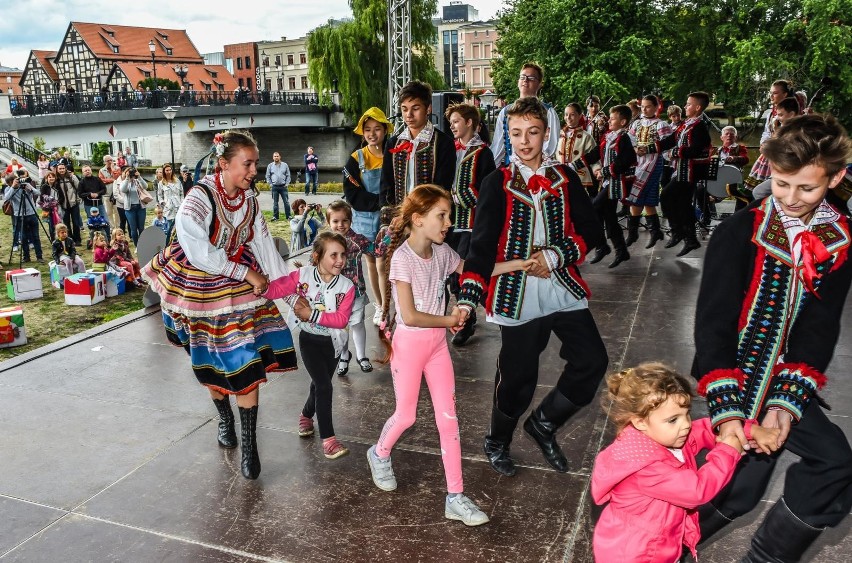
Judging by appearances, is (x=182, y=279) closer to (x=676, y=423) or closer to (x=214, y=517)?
(x=214, y=517)

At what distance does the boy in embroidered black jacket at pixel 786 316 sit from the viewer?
7.84ft

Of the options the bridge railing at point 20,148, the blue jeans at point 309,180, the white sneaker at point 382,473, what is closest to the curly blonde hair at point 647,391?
the white sneaker at point 382,473

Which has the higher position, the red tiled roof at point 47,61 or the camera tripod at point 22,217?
the red tiled roof at point 47,61

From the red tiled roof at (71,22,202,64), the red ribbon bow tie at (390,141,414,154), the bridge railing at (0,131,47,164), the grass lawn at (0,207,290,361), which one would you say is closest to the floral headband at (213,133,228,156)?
the red ribbon bow tie at (390,141,414,154)

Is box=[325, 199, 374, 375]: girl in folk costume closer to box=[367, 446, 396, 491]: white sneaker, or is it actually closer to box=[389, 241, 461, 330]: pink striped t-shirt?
box=[367, 446, 396, 491]: white sneaker

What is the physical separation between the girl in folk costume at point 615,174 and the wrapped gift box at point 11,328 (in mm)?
6373

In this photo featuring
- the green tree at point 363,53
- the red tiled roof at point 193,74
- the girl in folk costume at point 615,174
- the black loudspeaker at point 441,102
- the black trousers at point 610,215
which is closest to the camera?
the girl in folk costume at point 615,174

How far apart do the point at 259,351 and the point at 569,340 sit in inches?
66.2

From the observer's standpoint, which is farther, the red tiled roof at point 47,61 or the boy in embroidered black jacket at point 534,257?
the red tiled roof at point 47,61

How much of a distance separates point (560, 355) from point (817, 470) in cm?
131

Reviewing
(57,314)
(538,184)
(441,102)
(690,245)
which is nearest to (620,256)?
(690,245)

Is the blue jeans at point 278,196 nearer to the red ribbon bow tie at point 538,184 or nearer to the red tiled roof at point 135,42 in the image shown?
the red ribbon bow tie at point 538,184

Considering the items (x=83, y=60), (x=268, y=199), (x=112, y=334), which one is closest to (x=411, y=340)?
(x=112, y=334)

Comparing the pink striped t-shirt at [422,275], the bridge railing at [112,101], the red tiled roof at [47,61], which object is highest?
the red tiled roof at [47,61]
